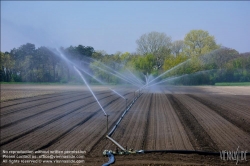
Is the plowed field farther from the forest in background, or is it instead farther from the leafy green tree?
the leafy green tree

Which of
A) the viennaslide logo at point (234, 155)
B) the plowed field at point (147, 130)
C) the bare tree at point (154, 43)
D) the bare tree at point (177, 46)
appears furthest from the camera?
the bare tree at point (154, 43)

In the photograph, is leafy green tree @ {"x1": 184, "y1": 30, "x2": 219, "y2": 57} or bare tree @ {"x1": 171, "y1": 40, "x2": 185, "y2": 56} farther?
bare tree @ {"x1": 171, "y1": 40, "x2": 185, "y2": 56}

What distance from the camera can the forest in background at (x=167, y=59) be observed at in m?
10.6

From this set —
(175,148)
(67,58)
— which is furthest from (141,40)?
(175,148)

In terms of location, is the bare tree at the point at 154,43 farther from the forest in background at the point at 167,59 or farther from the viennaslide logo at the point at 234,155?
the viennaslide logo at the point at 234,155

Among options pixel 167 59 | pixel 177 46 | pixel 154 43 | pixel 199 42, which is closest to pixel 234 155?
pixel 199 42

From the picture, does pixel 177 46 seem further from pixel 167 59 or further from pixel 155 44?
pixel 167 59

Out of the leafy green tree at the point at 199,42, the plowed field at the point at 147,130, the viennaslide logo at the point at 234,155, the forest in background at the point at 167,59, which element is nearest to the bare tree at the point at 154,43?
the forest in background at the point at 167,59

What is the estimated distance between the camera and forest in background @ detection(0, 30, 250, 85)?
10603mm

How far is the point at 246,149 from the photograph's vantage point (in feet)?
27.0

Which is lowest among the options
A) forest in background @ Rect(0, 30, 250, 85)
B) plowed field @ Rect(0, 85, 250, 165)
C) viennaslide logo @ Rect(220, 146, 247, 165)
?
viennaslide logo @ Rect(220, 146, 247, 165)

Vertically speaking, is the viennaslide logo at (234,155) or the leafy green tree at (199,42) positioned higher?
the leafy green tree at (199,42)

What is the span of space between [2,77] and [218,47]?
1194 inches

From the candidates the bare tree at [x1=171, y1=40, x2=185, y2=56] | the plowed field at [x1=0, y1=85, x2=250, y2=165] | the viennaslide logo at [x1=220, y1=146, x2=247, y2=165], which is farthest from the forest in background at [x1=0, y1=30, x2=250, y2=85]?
the viennaslide logo at [x1=220, y1=146, x2=247, y2=165]
